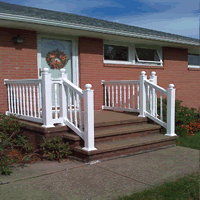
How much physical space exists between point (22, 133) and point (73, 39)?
10.8 ft

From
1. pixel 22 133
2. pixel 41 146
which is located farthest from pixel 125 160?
pixel 22 133

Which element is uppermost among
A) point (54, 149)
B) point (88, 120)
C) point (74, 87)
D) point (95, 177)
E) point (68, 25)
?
point (68, 25)

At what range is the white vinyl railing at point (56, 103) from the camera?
4.65 meters

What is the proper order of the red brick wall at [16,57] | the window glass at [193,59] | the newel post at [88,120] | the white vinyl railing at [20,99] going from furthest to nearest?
the window glass at [193,59] → the red brick wall at [16,57] → the white vinyl railing at [20,99] → the newel post at [88,120]

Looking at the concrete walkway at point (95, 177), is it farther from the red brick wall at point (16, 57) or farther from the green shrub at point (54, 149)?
the red brick wall at point (16, 57)

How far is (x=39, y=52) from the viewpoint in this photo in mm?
6996

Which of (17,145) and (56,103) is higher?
(56,103)

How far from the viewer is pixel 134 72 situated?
9.01 metres

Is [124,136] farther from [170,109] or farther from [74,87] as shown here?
[74,87]

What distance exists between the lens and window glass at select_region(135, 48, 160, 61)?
9.35 m

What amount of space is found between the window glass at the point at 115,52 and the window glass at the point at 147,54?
0.61 m

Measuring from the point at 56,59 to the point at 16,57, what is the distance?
3.94 feet

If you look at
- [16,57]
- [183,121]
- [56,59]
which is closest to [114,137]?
[183,121]

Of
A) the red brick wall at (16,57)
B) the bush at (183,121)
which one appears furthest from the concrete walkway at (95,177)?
the red brick wall at (16,57)
